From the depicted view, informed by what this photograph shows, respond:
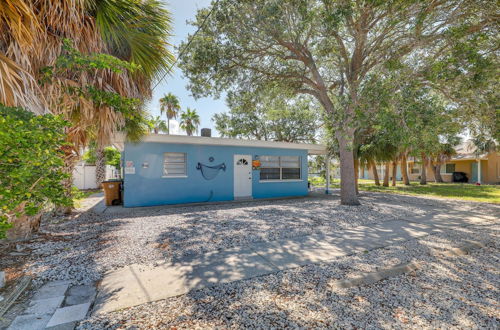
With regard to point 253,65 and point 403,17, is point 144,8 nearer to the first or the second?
point 253,65

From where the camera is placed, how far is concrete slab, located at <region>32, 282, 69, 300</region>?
2.74m

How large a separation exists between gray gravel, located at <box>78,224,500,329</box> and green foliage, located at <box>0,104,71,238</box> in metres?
1.32

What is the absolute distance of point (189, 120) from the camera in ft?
79.7

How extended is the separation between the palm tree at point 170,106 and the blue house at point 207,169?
14500 mm

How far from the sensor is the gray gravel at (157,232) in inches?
147

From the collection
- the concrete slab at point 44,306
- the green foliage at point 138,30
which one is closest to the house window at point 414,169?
the green foliage at point 138,30

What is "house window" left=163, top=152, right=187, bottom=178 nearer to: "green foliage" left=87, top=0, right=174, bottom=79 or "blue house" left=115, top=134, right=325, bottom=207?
"blue house" left=115, top=134, right=325, bottom=207

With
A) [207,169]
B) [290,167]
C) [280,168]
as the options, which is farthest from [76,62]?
[290,167]

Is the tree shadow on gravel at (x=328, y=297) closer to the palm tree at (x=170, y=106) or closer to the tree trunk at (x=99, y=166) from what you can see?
the tree trunk at (x=99, y=166)

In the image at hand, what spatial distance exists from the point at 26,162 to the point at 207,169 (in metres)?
8.11

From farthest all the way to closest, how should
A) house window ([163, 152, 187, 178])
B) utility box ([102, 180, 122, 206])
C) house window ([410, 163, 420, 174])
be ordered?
house window ([410, 163, 420, 174]) → house window ([163, 152, 187, 178]) → utility box ([102, 180, 122, 206])

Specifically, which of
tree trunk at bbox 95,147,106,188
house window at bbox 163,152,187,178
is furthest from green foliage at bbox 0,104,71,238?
tree trunk at bbox 95,147,106,188

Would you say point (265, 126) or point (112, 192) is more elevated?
point (265, 126)

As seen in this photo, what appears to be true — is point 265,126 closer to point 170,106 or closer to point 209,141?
point 170,106
